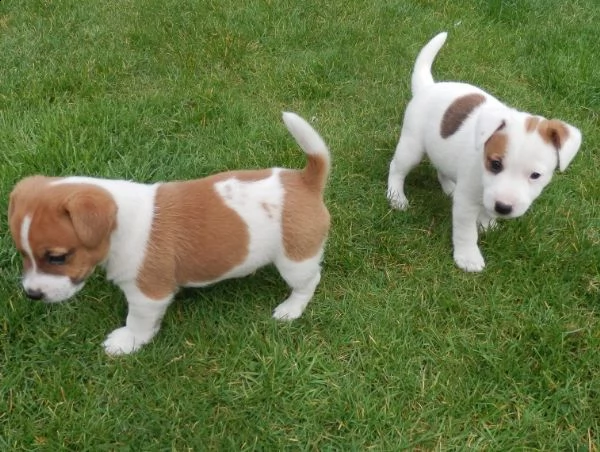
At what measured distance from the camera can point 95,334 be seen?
3.41 metres

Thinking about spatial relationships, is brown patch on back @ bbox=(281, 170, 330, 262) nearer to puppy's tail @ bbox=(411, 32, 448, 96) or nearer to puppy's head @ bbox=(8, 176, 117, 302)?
puppy's head @ bbox=(8, 176, 117, 302)

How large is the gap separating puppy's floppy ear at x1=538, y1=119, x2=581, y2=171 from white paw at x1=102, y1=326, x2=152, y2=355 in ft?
8.64

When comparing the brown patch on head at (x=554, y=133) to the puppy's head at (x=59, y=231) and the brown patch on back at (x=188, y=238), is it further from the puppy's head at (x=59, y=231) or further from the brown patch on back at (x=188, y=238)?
the puppy's head at (x=59, y=231)

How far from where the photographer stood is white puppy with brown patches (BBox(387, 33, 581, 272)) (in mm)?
3465

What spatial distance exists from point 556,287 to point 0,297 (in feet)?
11.3

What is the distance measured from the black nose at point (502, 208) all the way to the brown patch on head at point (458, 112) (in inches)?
31.1

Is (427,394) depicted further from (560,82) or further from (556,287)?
(560,82)

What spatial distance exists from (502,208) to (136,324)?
2.21 meters

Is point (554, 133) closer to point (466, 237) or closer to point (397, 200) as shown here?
point (466, 237)

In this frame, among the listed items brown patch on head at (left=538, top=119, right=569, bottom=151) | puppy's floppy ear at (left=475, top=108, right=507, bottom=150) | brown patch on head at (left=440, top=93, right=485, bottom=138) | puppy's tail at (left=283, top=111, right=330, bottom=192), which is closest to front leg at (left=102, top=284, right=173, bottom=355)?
puppy's tail at (left=283, top=111, right=330, bottom=192)

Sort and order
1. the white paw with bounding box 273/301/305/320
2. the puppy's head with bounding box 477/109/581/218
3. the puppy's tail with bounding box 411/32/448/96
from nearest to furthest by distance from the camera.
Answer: the puppy's head with bounding box 477/109/581/218 → the white paw with bounding box 273/301/305/320 → the puppy's tail with bounding box 411/32/448/96

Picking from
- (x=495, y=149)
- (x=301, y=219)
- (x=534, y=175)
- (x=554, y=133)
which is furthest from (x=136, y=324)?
(x=554, y=133)

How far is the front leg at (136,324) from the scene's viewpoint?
3.16 metres

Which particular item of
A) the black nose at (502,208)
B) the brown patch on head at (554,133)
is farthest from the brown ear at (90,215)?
the brown patch on head at (554,133)
